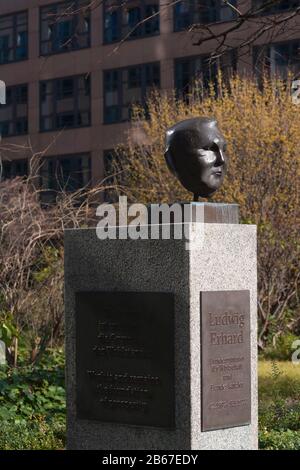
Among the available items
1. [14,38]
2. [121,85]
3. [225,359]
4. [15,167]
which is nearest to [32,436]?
[225,359]

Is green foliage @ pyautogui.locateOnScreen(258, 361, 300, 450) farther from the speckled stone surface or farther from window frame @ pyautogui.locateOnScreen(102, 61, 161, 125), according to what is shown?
window frame @ pyautogui.locateOnScreen(102, 61, 161, 125)

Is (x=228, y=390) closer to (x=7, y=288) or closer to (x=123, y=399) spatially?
(x=123, y=399)

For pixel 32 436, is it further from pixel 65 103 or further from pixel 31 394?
pixel 65 103

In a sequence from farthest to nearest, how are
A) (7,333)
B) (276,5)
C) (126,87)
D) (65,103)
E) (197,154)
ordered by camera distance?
(65,103) < (126,87) < (276,5) < (7,333) < (197,154)

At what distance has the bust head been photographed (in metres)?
8.98

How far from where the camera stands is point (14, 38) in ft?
145

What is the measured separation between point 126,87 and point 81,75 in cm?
237

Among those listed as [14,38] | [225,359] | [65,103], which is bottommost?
[225,359]

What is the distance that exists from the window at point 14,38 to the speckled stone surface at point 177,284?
117 feet

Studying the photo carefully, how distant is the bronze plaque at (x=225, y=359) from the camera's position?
851cm

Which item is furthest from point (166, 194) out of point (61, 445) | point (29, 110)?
point (29, 110)

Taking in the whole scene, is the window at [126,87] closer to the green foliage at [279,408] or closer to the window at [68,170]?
Answer: the window at [68,170]

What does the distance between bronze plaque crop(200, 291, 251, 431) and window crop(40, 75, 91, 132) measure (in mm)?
33305

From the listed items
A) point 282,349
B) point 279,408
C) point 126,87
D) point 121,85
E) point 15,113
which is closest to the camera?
point 279,408
